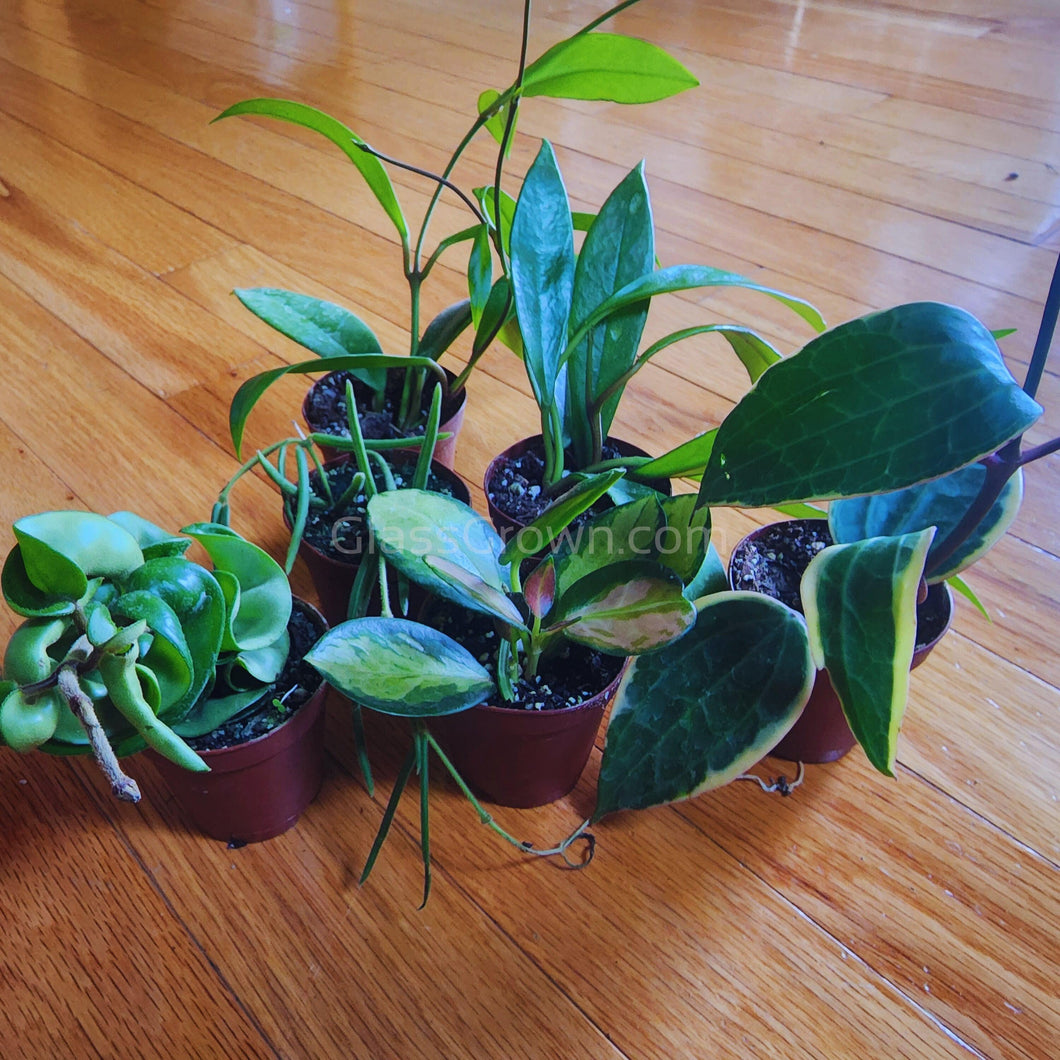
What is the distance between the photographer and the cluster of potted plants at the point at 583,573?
0.46m

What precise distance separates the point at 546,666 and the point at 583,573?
3.8 inches

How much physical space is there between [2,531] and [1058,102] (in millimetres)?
1946

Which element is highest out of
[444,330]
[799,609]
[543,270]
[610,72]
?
[610,72]

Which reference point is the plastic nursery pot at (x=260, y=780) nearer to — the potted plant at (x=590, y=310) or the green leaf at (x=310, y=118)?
the potted plant at (x=590, y=310)

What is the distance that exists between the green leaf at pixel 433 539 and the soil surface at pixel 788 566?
0.70ft

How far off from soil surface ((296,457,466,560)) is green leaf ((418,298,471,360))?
113 millimetres

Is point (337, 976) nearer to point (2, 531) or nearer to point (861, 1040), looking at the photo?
point (861, 1040)

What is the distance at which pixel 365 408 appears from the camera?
2.94 ft

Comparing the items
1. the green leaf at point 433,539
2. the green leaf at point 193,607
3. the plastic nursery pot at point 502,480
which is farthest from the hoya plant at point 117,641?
the plastic nursery pot at point 502,480

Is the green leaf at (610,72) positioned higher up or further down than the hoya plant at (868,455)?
higher up

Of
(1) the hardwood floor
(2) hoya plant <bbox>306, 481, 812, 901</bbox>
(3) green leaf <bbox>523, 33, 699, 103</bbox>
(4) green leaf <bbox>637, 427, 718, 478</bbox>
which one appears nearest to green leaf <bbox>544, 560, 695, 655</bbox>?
(2) hoya plant <bbox>306, 481, 812, 901</bbox>

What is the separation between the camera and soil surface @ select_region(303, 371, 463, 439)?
867 millimetres

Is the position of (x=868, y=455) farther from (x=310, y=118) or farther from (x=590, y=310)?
(x=310, y=118)

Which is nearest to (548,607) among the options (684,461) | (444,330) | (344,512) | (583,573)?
A: (583,573)
